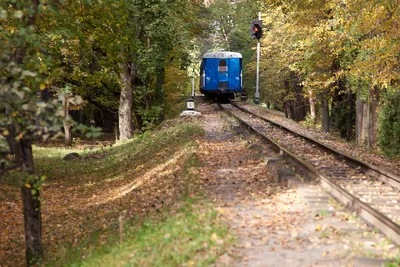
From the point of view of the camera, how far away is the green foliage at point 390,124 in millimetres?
20562

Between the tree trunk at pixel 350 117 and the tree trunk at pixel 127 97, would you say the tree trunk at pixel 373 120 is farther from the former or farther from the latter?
the tree trunk at pixel 127 97

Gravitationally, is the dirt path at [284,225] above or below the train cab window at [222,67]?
below

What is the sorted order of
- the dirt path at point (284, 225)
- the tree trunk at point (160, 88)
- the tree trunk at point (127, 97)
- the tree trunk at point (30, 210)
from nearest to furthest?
the dirt path at point (284, 225), the tree trunk at point (30, 210), the tree trunk at point (127, 97), the tree trunk at point (160, 88)

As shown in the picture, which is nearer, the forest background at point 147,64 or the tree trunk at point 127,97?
the forest background at point 147,64

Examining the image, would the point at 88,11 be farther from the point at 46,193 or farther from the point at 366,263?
the point at 366,263

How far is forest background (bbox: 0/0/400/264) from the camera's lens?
6242mm

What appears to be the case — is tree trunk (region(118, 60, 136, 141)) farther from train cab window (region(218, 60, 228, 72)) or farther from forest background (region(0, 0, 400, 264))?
train cab window (region(218, 60, 228, 72))

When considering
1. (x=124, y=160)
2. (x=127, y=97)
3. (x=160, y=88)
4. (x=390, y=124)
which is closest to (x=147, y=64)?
(x=127, y=97)

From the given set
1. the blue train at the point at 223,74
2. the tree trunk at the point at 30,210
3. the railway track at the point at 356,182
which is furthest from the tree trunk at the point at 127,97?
the tree trunk at the point at 30,210

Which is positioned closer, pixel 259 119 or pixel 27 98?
pixel 27 98

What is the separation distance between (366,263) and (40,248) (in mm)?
5421

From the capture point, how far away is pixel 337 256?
18.7 ft

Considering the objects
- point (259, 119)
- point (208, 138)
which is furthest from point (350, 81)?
point (208, 138)

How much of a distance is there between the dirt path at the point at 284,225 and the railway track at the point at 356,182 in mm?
190
